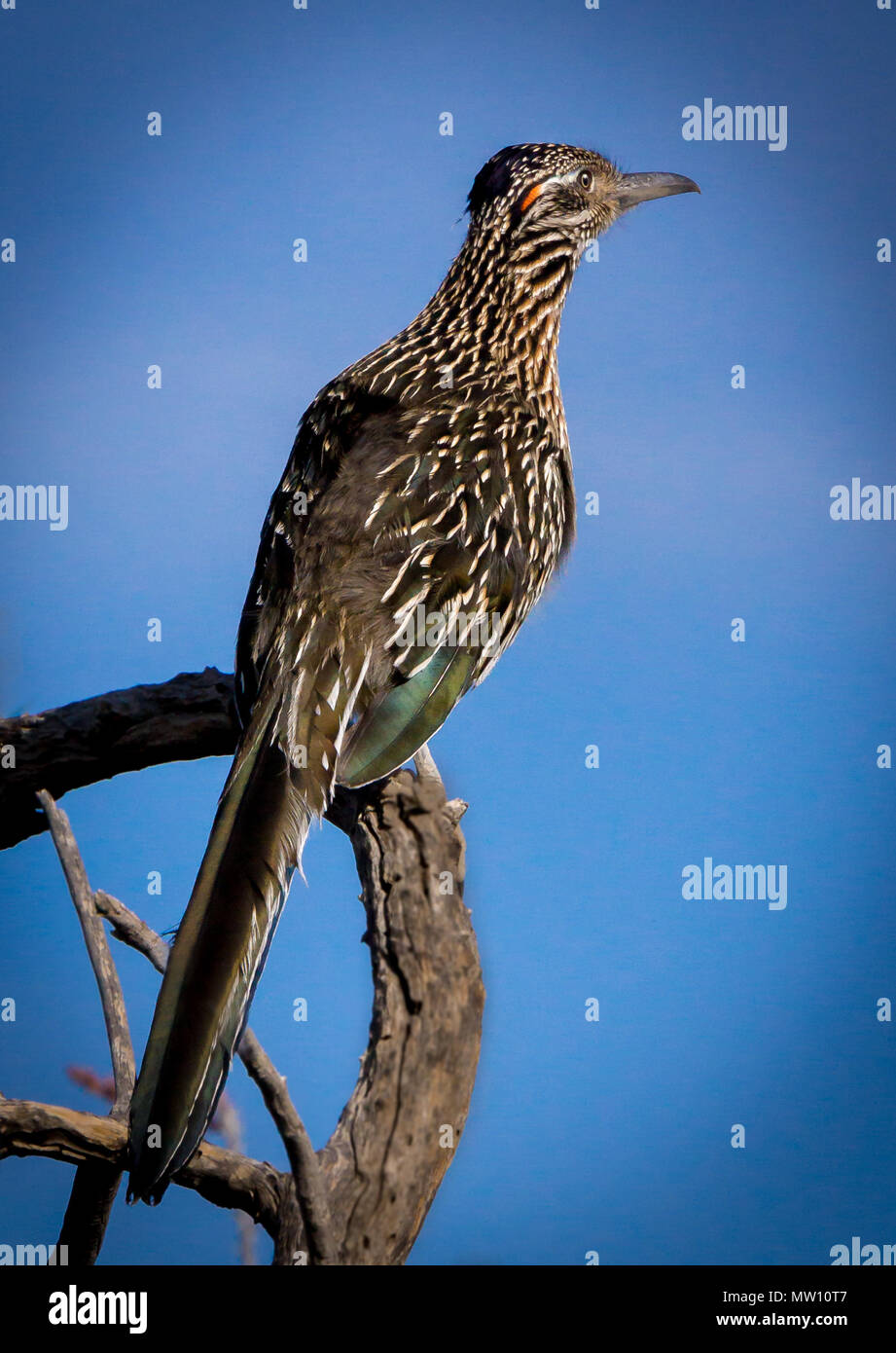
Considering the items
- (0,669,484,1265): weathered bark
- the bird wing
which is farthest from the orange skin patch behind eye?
(0,669,484,1265): weathered bark

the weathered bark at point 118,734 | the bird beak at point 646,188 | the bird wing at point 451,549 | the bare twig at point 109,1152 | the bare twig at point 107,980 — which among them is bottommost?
the bare twig at point 109,1152

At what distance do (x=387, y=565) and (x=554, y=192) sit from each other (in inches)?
48.1

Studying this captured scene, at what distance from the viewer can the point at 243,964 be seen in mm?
1850

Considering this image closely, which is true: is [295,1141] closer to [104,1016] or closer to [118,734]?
[104,1016]

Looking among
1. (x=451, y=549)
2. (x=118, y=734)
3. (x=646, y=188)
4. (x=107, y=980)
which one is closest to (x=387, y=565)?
(x=451, y=549)

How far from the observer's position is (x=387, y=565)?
2.52m

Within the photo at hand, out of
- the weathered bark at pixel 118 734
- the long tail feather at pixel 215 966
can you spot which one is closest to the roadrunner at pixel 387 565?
the long tail feather at pixel 215 966

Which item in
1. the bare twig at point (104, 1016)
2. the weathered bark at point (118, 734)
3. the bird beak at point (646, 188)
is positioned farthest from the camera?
the bird beak at point (646, 188)

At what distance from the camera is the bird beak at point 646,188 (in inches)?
129

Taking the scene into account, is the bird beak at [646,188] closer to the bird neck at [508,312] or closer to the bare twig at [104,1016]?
the bird neck at [508,312]

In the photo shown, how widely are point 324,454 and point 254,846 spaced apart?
3.69 ft
